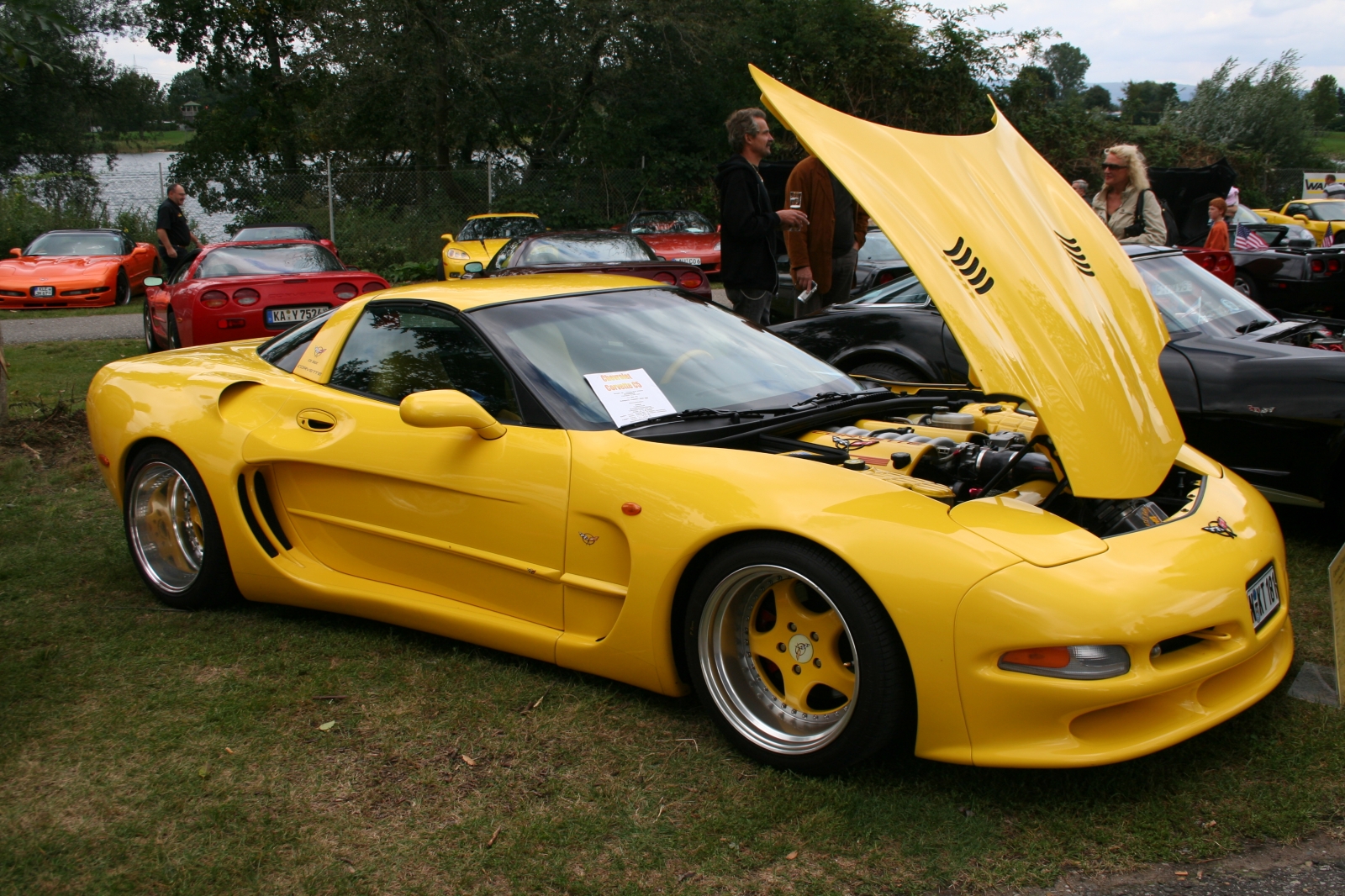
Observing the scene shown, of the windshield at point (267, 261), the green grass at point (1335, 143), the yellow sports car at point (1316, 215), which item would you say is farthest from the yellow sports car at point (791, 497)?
the green grass at point (1335, 143)

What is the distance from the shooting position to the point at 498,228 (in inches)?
676

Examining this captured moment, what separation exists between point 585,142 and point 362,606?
20.1m

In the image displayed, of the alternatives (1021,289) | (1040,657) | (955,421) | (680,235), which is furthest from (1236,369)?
(680,235)

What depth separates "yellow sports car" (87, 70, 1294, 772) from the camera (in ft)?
7.79

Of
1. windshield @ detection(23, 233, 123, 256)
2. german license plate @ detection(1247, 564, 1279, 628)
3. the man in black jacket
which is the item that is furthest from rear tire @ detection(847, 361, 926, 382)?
windshield @ detection(23, 233, 123, 256)

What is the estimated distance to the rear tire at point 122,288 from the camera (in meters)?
15.1

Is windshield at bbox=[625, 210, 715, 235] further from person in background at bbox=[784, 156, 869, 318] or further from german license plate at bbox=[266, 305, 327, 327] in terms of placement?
person in background at bbox=[784, 156, 869, 318]

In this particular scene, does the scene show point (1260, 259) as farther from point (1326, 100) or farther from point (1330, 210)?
point (1326, 100)

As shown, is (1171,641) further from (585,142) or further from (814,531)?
(585,142)

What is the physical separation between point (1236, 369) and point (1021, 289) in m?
2.16

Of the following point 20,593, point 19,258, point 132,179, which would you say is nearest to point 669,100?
point 132,179

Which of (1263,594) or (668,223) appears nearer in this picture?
(1263,594)

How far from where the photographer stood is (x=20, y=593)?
13.4ft

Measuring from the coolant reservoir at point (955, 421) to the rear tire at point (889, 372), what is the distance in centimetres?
200
